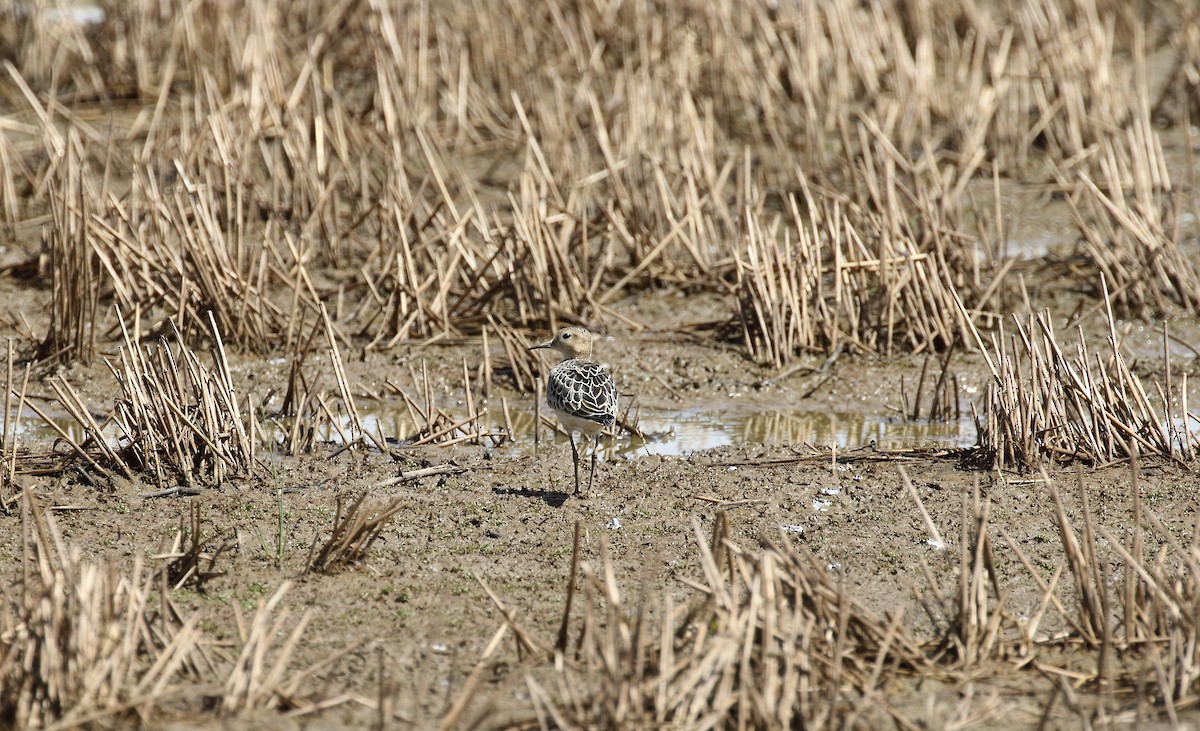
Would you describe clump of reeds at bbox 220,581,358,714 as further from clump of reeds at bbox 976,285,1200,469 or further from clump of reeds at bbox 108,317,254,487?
clump of reeds at bbox 976,285,1200,469

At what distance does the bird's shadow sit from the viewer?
20.3ft

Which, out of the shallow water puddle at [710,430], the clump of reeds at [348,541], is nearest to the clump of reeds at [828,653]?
the clump of reeds at [348,541]

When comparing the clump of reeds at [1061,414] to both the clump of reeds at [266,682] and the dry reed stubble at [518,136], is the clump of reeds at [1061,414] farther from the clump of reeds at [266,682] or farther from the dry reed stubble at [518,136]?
the clump of reeds at [266,682]

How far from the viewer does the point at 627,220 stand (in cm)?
941

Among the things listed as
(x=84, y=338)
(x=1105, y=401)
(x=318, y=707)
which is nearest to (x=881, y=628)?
(x=318, y=707)

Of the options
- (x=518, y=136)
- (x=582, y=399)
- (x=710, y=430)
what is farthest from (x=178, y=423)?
(x=518, y=136)

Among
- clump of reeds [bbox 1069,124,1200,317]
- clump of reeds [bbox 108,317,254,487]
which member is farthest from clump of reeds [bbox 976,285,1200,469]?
clump of reeds [bbox 108,317,254,487]

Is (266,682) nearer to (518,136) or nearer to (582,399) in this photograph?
(582,399)

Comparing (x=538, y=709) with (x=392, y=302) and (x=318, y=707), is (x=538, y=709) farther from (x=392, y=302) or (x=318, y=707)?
(x=392, y=302)

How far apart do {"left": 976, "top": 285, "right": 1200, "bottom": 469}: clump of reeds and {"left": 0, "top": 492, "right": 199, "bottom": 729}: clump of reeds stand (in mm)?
3750

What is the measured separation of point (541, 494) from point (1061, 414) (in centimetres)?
239

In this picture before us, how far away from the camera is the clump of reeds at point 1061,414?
6.29 meters

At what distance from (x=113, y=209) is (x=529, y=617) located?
5.29 metres

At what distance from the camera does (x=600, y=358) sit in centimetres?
855
